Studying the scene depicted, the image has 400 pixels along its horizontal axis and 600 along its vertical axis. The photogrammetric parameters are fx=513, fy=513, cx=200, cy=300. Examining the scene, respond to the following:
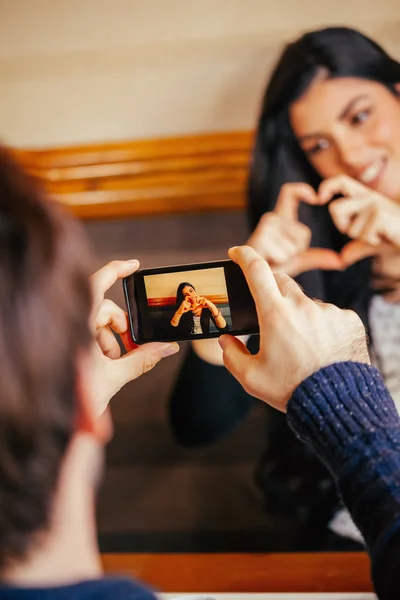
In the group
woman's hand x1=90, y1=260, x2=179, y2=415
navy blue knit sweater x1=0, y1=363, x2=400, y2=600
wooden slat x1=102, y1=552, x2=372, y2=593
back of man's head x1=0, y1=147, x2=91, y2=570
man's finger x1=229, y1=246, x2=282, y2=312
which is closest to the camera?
back of man's head x1=0, y1=147, x2=91, y2=570

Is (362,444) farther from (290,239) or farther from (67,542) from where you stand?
(290,239)

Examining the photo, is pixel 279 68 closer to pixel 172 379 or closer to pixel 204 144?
pixel 204 144

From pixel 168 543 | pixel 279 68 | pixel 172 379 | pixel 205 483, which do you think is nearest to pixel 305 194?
pixel 279 68

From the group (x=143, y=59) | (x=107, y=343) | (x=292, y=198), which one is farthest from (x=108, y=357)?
(x=143, y=59)

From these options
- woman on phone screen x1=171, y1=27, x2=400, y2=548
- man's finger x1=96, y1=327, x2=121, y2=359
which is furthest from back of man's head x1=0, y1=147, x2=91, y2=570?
woman on phone screen x1=171, y1=27, x2=400, y2=548

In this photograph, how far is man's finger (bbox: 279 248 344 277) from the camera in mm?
906

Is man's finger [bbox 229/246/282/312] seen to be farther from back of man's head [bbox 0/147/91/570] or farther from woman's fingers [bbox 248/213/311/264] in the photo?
woman's fingers [bbox 248/213/311/264]

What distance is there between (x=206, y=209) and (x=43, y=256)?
2.14 ft

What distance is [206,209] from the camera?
3.02 ft

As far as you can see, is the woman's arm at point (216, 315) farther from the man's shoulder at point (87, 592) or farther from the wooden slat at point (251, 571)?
the wooden slat at point (251, 571)

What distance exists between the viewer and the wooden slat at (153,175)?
905 millimetres

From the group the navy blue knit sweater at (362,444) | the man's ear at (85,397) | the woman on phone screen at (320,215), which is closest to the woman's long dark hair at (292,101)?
the woman on phone screen at (320,215)

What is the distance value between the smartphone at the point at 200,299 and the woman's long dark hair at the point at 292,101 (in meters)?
0.37

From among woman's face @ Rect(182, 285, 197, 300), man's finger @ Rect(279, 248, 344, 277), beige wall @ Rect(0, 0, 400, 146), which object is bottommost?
man's finger @ Rect(279, 248, 344, 277)
